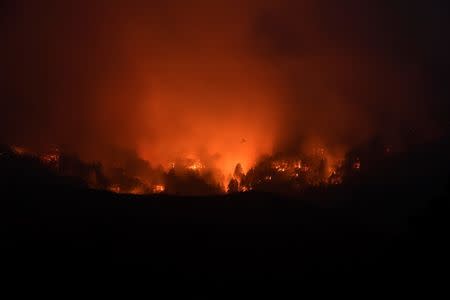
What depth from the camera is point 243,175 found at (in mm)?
79250

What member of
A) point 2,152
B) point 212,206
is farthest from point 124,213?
point 2,152

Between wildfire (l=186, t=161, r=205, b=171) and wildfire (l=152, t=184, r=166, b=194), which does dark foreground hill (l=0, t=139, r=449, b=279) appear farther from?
wildfire (l=186, t=161, r=205, b=171)

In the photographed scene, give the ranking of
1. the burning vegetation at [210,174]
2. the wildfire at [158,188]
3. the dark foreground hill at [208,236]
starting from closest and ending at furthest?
the dark foreground hill at [208,236] < the wildfire at [158,188] < the burning vegetation at [210,174]

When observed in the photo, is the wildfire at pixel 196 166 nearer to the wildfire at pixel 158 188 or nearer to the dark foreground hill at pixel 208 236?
the wildfire at pixel 158 188

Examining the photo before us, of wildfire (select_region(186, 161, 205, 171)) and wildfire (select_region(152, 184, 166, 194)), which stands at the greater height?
wildfire (select_region(186, 161, 205, 171))

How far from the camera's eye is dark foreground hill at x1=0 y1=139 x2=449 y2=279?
34.2 m

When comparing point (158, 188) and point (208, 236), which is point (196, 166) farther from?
point (208, 236)

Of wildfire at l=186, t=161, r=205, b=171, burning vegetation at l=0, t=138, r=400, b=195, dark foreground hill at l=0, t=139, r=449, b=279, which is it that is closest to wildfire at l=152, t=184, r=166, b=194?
burning vegetation at l=0, t=138, r=400, b=195

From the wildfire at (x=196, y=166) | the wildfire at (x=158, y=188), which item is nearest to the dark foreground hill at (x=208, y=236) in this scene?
the wildfire at (x=158, y=188)

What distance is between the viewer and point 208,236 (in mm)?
38250

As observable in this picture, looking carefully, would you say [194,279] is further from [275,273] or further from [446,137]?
[446,137]

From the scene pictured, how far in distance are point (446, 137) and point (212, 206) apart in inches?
2880

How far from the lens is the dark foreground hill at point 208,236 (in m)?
34.2

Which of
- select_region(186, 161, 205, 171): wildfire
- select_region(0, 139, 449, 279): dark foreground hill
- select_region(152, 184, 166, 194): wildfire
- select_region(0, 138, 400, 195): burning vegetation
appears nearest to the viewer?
select_region(0, 139, 449, 279): dark foreground hill
